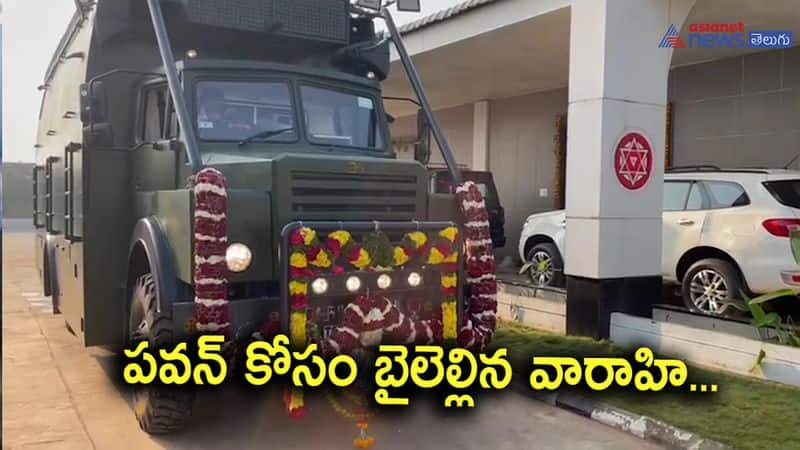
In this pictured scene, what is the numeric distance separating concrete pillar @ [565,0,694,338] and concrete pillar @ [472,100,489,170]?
808 centimetres

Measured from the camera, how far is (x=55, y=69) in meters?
7.66

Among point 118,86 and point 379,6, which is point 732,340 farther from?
point 118,86

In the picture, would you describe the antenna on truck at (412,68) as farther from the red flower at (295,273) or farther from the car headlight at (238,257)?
the car headlight at (238,257)

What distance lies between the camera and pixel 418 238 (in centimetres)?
443

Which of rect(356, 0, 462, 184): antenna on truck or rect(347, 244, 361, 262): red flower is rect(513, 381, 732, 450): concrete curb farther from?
rect(347, 244, 361, 262): red flower

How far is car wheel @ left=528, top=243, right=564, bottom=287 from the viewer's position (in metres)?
9.71

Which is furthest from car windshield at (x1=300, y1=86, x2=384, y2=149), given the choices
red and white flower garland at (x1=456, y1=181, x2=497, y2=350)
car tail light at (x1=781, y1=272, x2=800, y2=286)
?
car tail light at (x1=781, y1=272, x2=800, y2=286)

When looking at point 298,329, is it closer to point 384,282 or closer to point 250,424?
point 384,282

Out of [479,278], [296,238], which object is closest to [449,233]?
[479,278]

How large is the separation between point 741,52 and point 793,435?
7.21 meters

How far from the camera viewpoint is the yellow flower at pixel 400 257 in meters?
4.30

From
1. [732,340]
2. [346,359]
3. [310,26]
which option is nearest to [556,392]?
[732,340]

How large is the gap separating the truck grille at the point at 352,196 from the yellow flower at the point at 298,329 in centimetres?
64

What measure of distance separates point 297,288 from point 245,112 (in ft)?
5.47
